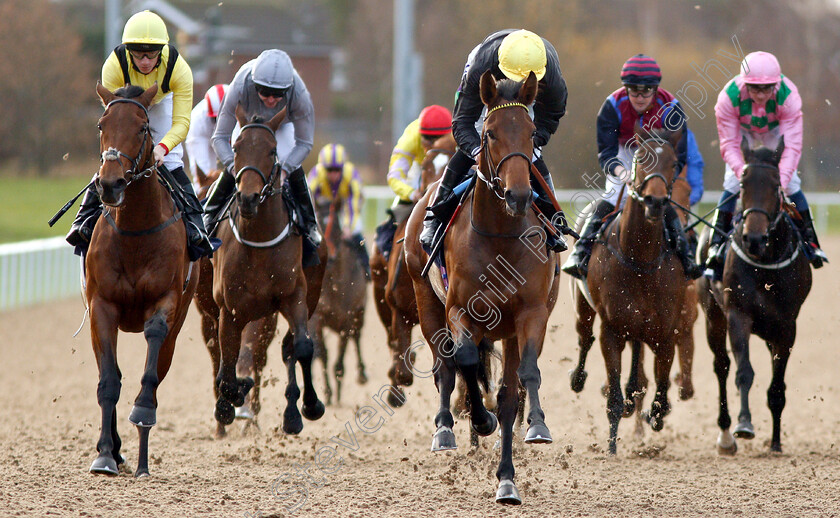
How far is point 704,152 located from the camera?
78.5 ft

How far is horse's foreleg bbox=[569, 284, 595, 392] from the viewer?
26.2 feet

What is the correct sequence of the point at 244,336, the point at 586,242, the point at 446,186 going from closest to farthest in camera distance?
the point at 446,186 < the point at 586,242 < the point at 244,336

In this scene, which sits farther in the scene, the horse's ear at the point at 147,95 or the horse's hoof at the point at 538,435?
the horse's ear at the point at 147,95

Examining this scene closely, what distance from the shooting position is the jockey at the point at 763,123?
23.4 ft

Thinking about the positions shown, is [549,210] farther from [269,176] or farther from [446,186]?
[269,176]

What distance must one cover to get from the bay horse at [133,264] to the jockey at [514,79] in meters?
1.48

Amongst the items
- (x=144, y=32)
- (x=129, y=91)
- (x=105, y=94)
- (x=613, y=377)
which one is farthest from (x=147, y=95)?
(x=613, y=377)

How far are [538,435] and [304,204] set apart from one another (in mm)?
2674

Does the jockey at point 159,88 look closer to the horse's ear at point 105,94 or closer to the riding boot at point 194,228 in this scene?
the riding boot at point 194,228

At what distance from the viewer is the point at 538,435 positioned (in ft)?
17.0

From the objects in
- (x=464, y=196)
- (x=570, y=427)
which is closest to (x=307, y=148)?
(x=464, y=196)

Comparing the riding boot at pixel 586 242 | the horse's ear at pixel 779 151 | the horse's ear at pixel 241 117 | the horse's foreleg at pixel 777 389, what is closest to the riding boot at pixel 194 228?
the horse's ear at pixel 241 117

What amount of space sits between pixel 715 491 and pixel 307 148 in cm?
337

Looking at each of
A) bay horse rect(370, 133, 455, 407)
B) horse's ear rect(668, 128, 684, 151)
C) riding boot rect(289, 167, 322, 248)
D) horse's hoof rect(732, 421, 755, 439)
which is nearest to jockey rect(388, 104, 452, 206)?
bay horse rect(370, 133, 455, 407)
